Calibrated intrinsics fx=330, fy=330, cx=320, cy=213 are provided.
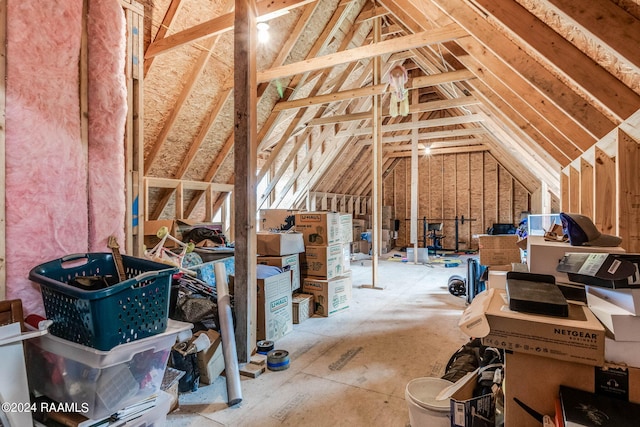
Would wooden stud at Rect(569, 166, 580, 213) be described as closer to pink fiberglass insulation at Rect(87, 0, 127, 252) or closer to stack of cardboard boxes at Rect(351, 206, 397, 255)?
pink fiberglass insulation at Rect(87, 0, 127, 252)

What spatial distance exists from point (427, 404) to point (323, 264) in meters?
2.34

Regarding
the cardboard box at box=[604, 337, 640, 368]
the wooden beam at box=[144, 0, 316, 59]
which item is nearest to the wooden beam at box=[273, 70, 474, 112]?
the wooden beam at box=[144, 0, 316, 59]

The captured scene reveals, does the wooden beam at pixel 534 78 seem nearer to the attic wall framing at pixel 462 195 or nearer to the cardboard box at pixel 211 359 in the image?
the cardboard box at pixel 211 359

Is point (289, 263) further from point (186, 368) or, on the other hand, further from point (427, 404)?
point (427, 404)

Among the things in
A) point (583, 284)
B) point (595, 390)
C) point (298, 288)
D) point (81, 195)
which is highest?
point (81, 195)

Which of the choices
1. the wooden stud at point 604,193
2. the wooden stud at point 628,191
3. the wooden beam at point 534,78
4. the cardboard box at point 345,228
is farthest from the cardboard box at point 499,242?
the wooden stud at point 628,191

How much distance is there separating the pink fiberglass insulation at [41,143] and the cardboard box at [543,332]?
1915 millimetres

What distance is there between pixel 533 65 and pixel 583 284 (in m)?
1.83

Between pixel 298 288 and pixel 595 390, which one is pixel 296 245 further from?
pixel 595 390

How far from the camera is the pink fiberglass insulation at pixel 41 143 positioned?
4.94 feet

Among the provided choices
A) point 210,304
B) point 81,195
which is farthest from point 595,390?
point 81,195

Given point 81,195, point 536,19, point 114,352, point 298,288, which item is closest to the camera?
point 114,352

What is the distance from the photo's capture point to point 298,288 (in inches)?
148

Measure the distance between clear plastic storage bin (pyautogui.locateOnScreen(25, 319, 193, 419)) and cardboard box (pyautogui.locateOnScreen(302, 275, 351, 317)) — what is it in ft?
7.68
